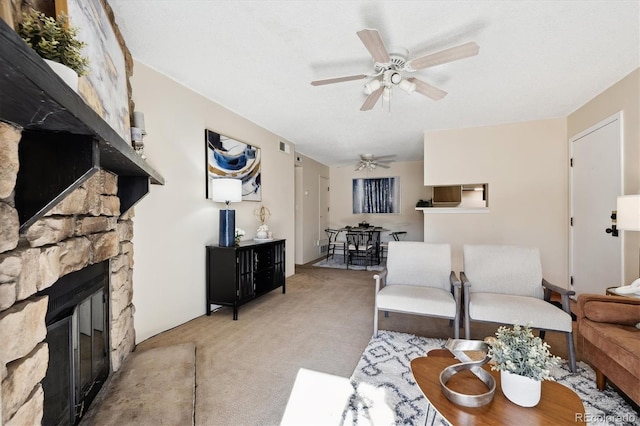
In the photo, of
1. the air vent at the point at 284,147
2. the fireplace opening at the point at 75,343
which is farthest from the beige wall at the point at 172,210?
the air vent at the point at 284,147

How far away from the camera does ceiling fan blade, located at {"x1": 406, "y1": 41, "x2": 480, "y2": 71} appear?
1871 mm

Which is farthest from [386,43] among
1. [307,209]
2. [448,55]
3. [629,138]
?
[307,209]

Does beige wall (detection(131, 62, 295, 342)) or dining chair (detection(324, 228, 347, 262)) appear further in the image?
dining chair (detection(324, 228, 347, 262))

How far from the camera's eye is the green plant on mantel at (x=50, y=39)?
0.93 meters

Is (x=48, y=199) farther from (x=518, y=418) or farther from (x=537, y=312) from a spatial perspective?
(x=537, y=312)

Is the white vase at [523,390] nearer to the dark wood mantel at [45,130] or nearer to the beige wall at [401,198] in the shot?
the dark wood mantel at [45,130]

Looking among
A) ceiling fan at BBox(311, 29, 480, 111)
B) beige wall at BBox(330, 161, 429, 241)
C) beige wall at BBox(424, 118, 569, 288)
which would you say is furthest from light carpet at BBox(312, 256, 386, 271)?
ceiling fan at BBox(311, 29, 480, 111)

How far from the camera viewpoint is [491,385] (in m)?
1.26

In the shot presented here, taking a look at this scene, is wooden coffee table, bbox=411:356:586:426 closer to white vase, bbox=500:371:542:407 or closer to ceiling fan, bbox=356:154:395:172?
white vase, bbox=500:371:542:407

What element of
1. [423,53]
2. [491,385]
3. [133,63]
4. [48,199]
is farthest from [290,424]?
[133,63]

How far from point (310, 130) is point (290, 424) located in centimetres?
401

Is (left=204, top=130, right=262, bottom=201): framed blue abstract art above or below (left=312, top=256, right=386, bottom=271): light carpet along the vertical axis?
above

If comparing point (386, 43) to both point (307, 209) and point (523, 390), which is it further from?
point (307, 209)

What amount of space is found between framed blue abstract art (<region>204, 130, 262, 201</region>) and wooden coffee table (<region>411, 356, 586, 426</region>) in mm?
2963
